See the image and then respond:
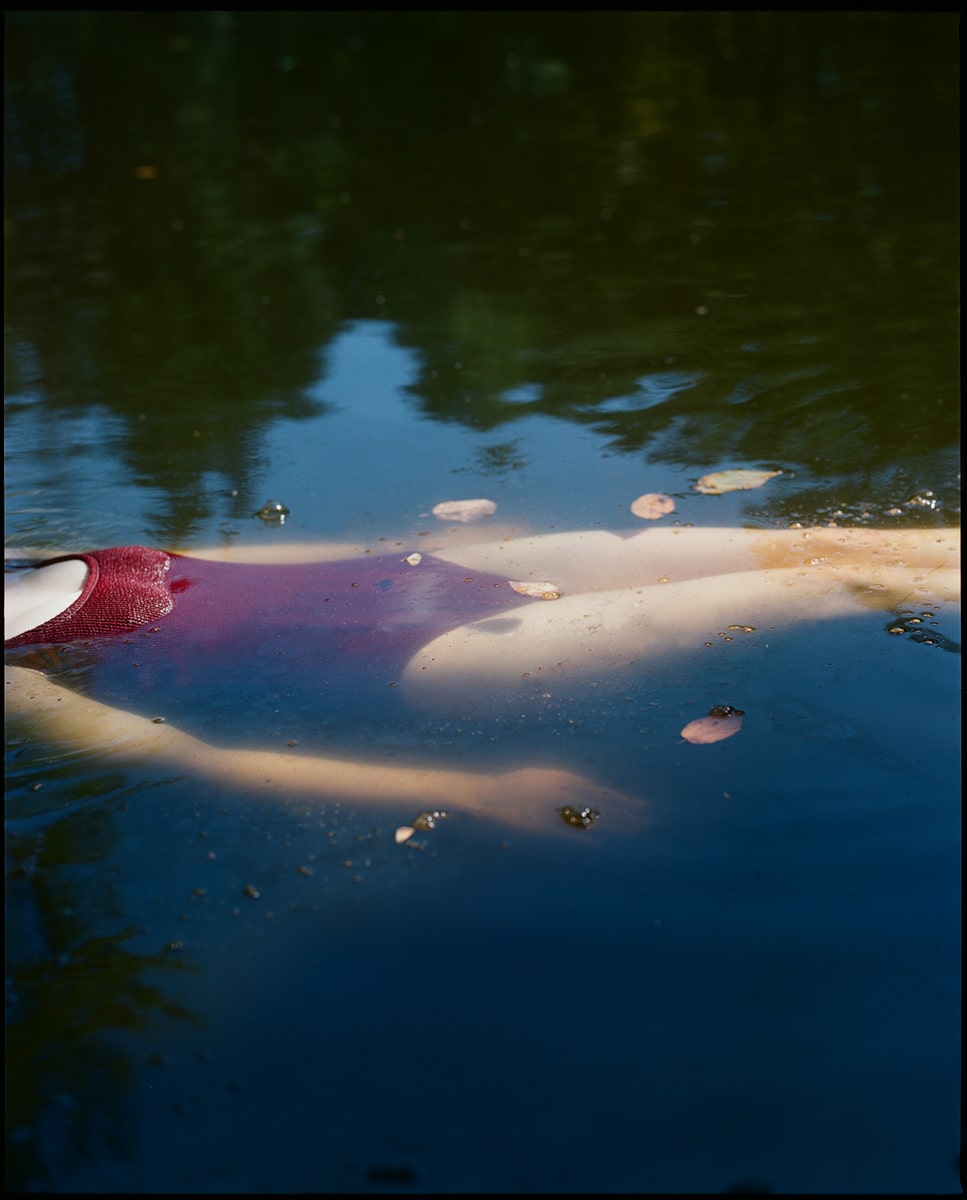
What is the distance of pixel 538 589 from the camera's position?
2695 millimetres

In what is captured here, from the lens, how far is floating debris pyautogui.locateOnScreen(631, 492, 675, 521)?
10.2 ft

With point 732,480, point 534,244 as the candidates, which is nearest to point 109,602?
point 732,480

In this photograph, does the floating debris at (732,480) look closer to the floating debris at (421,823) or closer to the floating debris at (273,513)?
the floating debris at (273,513)

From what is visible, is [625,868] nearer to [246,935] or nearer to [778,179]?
[246,935]

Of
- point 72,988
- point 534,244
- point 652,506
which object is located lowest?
point 72,988

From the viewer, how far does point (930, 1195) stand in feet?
4.65

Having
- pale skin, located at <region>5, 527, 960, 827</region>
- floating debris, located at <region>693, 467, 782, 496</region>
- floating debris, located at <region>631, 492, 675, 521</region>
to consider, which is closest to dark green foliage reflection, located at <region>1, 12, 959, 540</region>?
floating debris, located at <region>693, 467, 782, 496</region>

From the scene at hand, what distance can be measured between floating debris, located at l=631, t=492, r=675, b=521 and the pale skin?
0.17 metres

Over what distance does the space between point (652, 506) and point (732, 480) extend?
0.89ft

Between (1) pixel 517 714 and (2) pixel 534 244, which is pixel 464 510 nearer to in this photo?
(1) pixel 517 714

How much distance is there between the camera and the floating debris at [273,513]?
3.32 metres

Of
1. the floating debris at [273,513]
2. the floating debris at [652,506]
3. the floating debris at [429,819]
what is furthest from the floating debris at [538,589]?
the floating debris at [273,513]

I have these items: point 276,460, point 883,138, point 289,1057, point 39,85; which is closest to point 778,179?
point 883,138

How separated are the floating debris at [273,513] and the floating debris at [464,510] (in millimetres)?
431
